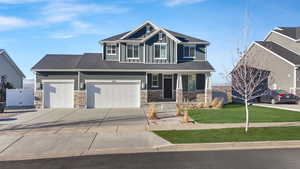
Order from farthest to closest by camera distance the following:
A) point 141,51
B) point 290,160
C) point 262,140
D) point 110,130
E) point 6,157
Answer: point 141,51, point 110,130, point 262,140, point 6,157, point 290,160

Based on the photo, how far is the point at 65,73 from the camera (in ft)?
74.7

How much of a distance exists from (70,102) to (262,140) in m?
17.7

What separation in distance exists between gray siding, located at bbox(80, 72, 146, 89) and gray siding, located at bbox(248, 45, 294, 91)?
12166 mm

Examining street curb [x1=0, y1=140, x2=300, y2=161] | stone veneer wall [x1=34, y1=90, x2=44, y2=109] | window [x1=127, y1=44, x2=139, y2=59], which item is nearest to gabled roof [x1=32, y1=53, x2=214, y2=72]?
window [x1=127, y1=44, x2=139, y2=59]

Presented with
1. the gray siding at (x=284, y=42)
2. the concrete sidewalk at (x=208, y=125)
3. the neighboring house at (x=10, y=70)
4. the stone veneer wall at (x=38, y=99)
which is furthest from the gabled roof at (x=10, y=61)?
the gray siding at (x=284, y=42)

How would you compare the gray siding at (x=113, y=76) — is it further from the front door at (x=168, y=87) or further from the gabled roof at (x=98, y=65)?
the front door at (x=168, y=87)

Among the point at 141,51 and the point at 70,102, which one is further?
the point at 141,51

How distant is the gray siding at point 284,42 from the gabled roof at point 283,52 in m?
0.49

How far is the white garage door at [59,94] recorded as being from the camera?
2256 cm

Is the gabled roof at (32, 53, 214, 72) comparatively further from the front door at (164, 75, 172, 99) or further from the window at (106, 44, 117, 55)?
the front door at (164, 75, 172, 99)

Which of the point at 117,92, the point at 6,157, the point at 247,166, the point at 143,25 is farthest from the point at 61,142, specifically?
the point at 143,25

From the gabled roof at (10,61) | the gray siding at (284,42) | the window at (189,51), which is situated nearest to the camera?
the window at (189,51)

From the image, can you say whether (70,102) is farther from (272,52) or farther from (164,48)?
(272,52)

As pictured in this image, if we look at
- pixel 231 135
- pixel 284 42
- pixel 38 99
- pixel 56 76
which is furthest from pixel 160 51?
pixel 284 42
